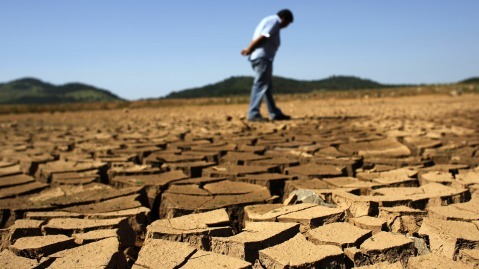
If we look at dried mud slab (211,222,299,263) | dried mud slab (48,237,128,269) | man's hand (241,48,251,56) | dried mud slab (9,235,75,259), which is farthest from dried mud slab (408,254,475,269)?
man's hand (241,48,251,56)

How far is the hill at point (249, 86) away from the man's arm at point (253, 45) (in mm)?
13998

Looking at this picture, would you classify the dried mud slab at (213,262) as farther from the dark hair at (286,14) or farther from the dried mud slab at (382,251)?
the dark hair at (286,14)

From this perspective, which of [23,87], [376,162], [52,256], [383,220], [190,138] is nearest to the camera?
[52,256]

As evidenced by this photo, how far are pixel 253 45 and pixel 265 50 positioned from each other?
181mm

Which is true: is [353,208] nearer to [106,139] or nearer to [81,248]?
[81,248]

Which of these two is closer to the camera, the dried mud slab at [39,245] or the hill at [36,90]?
the dried mud slab at [39,245]

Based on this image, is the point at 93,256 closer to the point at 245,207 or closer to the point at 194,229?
the point at 194,229

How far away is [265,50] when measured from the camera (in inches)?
237

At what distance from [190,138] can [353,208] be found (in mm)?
3180

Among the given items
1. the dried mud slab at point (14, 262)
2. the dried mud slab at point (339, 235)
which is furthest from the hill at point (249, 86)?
the dried mud slab at point (14, 262)

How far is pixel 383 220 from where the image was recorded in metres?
1.75

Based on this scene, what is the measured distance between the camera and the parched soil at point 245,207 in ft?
4.78

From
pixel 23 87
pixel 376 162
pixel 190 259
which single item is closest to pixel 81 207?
pixel 190 259

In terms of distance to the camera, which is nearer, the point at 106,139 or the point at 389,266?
the point at 389,266
